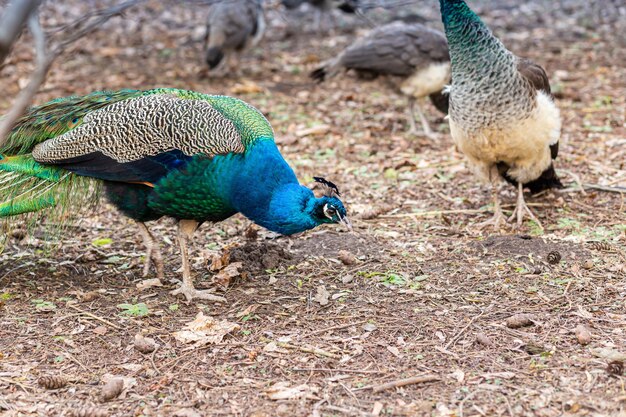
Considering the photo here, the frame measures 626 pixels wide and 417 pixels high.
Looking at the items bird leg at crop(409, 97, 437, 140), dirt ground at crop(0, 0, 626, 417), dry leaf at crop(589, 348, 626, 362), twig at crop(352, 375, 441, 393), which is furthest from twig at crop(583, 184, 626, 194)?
twig at crop(352, 375, 441, 393)

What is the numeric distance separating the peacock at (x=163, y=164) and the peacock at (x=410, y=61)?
3.39m

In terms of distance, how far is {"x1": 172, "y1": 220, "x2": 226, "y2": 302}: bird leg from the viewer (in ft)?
14.2

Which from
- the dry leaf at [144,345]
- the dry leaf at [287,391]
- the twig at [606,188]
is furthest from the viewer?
the twig at [606,188]

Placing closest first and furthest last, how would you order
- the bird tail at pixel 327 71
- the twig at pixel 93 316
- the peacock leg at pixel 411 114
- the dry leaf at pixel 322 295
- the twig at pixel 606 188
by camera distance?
1. the twig at pixel 93 316
2. the dry leaf at pixel 322 295
3. the twig at pixel 606 188
4. the peacock leg at pixel 411 114
5. the bird tail at pixel 327 71

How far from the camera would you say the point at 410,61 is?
7.54m

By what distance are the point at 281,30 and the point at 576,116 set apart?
20.8 ft

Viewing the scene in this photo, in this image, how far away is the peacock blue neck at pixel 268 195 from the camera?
4.03 m

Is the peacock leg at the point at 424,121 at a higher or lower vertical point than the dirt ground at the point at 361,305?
lower

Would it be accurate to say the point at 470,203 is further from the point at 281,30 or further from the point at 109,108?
the point at 281,30

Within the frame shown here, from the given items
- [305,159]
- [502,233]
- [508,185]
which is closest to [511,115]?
[502,233]

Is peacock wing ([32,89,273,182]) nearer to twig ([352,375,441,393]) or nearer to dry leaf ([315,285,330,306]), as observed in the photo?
dry leaf ([315,285,330,306])

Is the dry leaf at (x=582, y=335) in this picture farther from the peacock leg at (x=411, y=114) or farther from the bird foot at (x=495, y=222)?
the peacock leg at (x=411, y=114)

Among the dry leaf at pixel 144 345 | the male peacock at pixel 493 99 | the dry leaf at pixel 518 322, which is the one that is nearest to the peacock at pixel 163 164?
the dry leaf at pixel 144 345

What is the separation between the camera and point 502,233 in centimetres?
519
